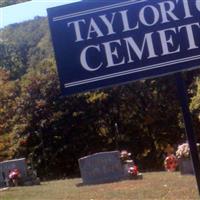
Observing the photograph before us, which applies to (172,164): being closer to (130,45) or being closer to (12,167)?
(12,167)

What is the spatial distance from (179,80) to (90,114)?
23.4 metres

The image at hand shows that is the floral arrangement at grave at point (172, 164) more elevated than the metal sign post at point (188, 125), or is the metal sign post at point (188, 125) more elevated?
the metal sign post at point (188, 125)

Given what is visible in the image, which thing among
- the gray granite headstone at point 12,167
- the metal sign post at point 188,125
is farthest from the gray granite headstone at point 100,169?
the metal sign post at point 188,125

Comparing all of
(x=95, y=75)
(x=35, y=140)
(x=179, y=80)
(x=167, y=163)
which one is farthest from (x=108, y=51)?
(x=35, y=140)

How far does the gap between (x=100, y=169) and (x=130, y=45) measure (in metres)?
11.0

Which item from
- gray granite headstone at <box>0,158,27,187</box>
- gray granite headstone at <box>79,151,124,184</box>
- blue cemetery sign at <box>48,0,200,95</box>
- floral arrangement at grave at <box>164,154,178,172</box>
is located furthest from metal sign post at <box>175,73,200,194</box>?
gray granite headstone at <box>0,158,27,187</box>

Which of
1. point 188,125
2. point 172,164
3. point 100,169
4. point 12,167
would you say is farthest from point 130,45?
point 12,167

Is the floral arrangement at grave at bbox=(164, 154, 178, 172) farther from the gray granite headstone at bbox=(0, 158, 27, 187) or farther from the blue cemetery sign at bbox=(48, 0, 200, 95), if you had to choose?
the blue cemetery sign at bbox=(48, 0, 200, 95)

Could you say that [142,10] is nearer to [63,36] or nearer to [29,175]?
[63,36]

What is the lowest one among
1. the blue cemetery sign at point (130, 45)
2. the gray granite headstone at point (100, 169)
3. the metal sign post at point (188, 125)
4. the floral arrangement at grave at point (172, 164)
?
the floral arrangement at grave at point (172, 164)

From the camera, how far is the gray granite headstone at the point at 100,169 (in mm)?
14578

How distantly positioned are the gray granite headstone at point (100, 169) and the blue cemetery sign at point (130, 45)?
35.2ft

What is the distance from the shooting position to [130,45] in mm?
3939

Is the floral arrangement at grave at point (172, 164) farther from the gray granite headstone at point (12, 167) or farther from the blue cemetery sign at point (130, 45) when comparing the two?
the blue cemetery sign at point (130, 45)
